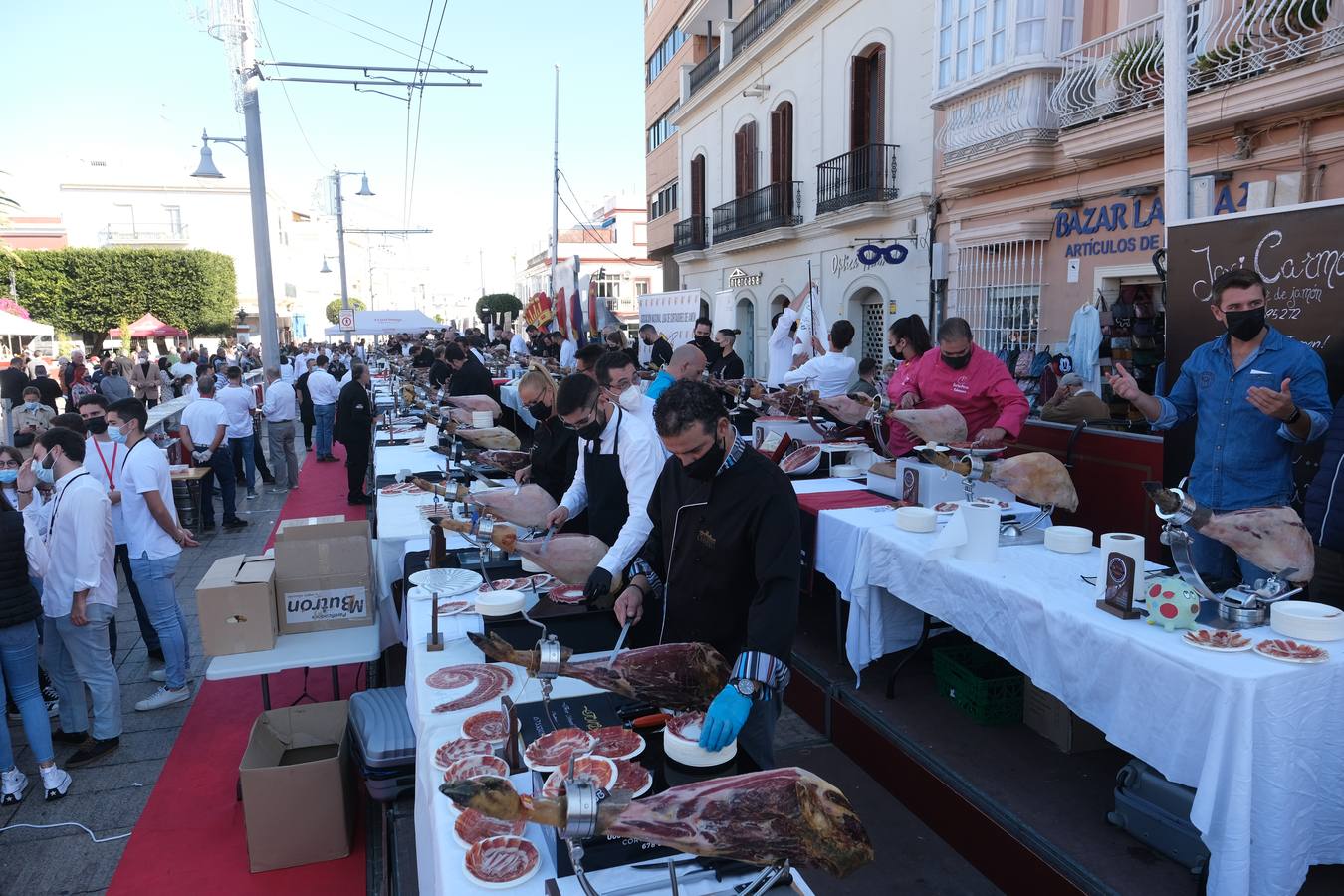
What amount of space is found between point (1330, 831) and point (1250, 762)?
21.4 inches

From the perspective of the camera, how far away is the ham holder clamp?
2.60m

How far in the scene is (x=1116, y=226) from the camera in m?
9.05

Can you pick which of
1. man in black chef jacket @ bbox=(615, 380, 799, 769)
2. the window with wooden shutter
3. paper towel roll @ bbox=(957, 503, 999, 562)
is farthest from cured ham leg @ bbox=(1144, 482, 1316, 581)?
the window with wooden shutter

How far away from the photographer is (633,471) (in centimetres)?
348

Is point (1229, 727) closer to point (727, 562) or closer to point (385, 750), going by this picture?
point (727, 562)

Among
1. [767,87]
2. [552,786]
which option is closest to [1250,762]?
[552,786]

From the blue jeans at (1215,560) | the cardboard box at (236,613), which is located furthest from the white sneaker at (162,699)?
the blue jeans at (1215,560)

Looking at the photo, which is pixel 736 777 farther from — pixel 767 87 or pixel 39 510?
pixel 767 87

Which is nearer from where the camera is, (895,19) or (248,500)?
(248,500)

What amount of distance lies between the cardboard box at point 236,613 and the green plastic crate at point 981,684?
3.37 metres

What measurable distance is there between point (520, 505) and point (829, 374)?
12.1 feet

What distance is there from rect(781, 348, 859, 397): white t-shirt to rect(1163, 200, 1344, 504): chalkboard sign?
7.86 feet

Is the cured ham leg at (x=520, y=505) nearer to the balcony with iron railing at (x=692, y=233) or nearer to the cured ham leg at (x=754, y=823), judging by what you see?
the cured ham leg at (x=754, y=823)

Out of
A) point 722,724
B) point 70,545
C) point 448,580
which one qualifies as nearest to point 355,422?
point 70,545
